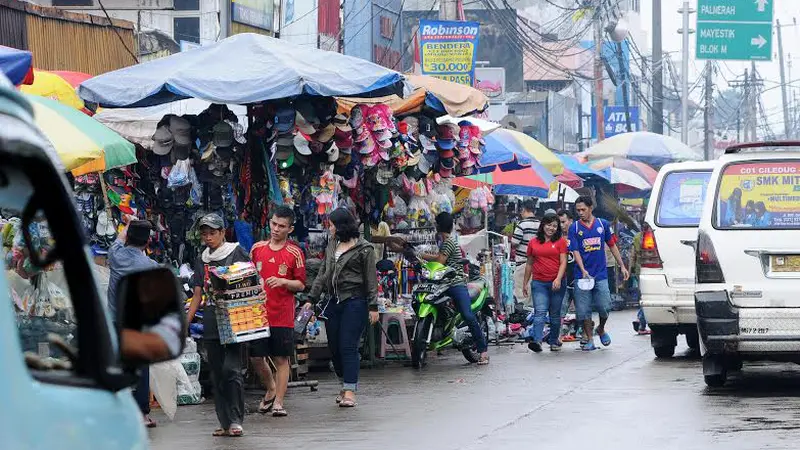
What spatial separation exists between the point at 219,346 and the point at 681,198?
6.47 metres

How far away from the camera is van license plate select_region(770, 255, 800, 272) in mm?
11844

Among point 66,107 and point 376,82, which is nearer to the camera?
point 66,107

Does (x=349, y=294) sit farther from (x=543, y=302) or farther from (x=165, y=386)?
(x=543, y=302)

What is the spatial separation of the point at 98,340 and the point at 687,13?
45.1 meters

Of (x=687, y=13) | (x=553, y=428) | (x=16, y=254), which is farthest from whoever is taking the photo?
(x=687, y=13)

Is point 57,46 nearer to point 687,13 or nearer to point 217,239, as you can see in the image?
point 217,239

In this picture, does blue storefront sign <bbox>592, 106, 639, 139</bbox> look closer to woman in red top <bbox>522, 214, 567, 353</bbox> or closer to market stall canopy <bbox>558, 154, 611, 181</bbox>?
market stall canopy <bbox>558, 154, 611, 181</bbox>

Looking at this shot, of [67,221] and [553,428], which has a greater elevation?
[67,221]

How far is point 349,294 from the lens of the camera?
12617mm

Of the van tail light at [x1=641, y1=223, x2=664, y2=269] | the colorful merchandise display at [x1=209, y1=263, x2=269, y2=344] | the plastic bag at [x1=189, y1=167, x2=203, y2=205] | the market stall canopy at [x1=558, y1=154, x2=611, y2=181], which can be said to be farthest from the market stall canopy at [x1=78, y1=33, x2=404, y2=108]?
the market stall canopy at [x1=558, y1=154, x2=611, y2=181]

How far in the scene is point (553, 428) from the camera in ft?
35.8

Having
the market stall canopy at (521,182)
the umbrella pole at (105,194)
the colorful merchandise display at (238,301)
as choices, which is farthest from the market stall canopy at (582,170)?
the colorful merchandise display at (238,301)

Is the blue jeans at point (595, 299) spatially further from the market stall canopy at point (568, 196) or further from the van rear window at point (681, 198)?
the market stall canopy at point (568, 196)

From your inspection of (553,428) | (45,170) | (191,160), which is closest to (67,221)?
(45,170)
